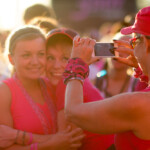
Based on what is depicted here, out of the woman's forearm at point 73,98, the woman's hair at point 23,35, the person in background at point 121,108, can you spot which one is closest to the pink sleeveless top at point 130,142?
the person in background at point 121,108

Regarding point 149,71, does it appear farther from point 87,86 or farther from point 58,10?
point 58,10

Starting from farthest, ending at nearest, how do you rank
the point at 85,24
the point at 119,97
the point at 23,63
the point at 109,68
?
the point at 85,24, the point at 109,68, the point at 23,63, the point at 119,97

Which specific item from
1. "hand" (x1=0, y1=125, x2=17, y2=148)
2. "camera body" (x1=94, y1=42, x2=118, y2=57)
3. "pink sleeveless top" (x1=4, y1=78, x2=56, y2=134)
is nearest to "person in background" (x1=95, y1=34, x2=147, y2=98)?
"pink sleeveless top" (x1=4, y1=78, x2=56, y2=134)

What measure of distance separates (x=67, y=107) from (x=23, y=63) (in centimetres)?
106

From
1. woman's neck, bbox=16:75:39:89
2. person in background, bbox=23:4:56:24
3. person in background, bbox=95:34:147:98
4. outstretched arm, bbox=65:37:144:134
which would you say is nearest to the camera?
outstretched arm, bbox=65:37:144:134

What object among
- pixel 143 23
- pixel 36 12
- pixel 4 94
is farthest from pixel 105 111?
pixel 36 12

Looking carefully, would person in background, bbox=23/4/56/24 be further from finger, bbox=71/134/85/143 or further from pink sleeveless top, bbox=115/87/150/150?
pink sleeveless top, bbox=115/87/150/150

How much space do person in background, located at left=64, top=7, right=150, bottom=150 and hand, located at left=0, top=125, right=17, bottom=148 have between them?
0.65 meters

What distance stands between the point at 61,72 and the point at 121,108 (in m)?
1.18

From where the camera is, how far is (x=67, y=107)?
2.04m

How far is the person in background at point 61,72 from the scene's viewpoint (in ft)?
8.66

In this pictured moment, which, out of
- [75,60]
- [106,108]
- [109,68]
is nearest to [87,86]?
[75,60]

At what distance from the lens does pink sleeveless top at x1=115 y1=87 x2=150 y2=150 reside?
6.41 feet

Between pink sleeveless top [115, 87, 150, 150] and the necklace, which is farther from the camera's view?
the necklace
